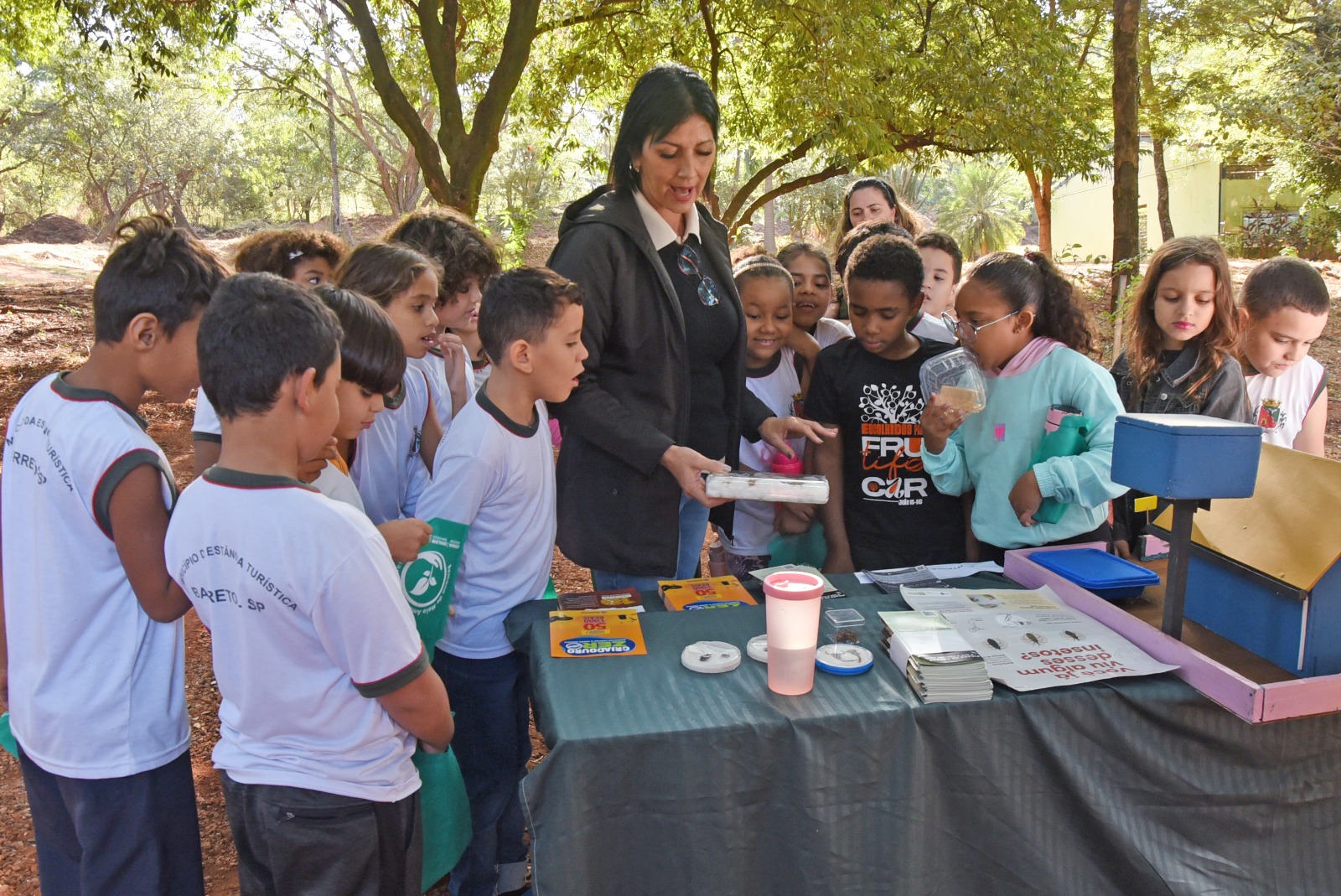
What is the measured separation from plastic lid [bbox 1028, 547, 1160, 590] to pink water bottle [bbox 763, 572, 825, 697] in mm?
750

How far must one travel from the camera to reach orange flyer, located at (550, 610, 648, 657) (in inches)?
72.1

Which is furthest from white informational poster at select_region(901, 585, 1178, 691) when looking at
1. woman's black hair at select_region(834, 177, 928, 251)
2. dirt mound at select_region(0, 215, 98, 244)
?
dirt mound at select_region(0, 215, 98, 244)

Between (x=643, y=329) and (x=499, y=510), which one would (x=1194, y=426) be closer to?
(x=643, y=329)

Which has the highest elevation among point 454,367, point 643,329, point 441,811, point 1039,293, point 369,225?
point 369,225

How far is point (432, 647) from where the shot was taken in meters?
1.99

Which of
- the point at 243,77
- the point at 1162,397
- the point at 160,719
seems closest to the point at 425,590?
the point at 160,719

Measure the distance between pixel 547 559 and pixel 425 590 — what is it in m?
0.38

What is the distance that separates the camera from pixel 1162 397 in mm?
2877

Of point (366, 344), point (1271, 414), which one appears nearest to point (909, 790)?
point (366, 344)

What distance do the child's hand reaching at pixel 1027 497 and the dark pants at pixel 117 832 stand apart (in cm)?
194

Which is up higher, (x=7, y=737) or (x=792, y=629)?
(x=792, y=629)

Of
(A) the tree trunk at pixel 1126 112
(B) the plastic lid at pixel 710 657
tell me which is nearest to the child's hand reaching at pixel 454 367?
(B) the plastic lid at pixel 710 657

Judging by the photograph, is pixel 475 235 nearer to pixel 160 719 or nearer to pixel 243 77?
pixel 160 719

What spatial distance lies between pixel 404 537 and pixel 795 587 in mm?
753
